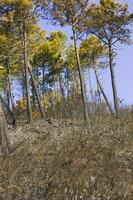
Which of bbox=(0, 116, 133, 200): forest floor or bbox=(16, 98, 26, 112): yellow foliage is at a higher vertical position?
bbox=(16, 98, 26, 112): yellow foliage

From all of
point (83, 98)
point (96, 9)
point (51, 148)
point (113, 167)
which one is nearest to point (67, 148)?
point (51, 148)

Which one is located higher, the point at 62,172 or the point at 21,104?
the point at 21,104

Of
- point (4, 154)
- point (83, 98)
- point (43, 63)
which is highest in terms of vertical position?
point (43, 63)

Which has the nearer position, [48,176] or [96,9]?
[48,176]

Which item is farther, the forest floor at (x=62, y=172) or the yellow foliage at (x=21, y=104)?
the yellow foliage at (x=21, y=104)

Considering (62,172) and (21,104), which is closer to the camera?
(62,172)

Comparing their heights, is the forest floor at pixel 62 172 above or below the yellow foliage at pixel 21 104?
below

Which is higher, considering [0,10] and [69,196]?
[0,10]

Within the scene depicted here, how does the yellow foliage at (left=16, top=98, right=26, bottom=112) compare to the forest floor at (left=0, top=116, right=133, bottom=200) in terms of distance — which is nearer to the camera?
the forest floor at (left=0, top=116, right=133, bottom=200)

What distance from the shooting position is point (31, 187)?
8.75 meters

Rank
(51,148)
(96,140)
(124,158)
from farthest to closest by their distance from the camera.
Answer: (124,158) < (96,140) < (51,148)

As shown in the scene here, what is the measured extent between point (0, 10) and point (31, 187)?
25215mm

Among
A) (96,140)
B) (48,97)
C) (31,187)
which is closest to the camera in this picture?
(31,187)

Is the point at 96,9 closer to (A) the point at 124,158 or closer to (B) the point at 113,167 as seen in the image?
(A) the point at 124,158
